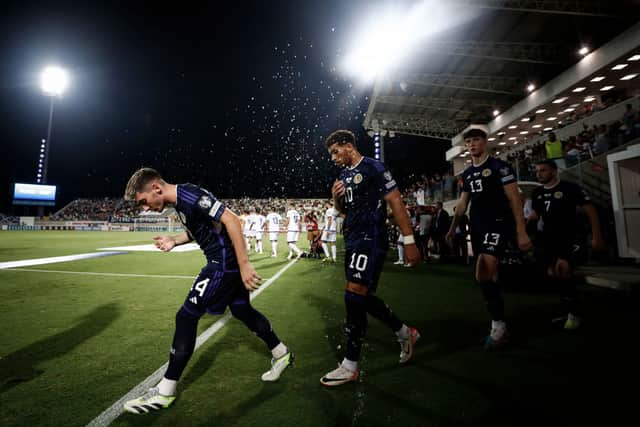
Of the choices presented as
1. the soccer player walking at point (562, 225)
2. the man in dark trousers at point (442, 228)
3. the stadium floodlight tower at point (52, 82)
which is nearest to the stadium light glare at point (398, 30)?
the man in dark trousers at point (442, 228)

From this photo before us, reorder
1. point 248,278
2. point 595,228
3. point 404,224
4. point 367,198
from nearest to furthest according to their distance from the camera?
point 248,278 < point 404,224 < point 367,198 < point 595,228

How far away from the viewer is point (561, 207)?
169 inches

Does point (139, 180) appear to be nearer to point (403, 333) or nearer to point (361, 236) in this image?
point (361, 236)

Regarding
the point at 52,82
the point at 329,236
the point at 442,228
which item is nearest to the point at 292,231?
the point at 329,236

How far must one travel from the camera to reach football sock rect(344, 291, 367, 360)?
2.82 m

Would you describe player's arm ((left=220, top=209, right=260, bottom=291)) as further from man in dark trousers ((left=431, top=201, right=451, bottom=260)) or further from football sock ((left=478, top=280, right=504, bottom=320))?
man in dark trousers ((left=431, top=201, right=451, bottom=260))

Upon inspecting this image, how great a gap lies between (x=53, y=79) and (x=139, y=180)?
180ft

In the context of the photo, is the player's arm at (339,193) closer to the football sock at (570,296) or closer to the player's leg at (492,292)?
the player's leg at (492,292)

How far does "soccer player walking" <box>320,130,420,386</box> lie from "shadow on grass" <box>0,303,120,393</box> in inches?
103

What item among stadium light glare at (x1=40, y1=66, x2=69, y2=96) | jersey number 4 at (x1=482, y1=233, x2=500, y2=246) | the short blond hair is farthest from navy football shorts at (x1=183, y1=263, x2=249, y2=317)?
stadium light glare at (x1=40, y1=66, x2=69, y2=96)

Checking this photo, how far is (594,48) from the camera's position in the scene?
16.6 meters

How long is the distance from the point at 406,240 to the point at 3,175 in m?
93.4

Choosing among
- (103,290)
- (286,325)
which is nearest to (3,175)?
(103,290)

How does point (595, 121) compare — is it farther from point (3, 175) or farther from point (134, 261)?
point (3, 175)
